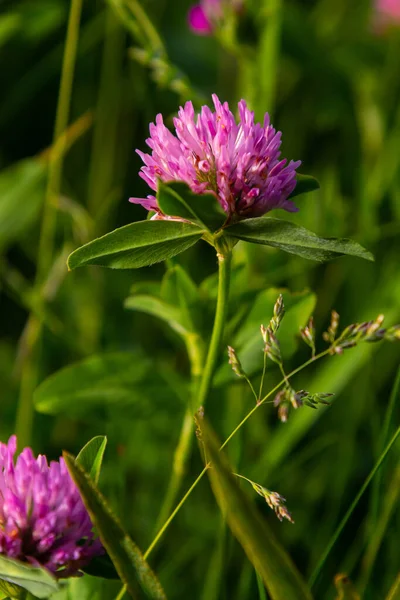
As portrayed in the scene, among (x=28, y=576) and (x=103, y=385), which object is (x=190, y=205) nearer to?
(x=28, y=576)

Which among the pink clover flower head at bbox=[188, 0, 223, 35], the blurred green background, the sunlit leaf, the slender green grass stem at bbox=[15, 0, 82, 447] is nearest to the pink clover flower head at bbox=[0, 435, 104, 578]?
the blurred green background

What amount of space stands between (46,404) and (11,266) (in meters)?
0.69

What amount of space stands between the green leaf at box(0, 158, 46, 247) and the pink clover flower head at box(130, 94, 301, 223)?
721 mm

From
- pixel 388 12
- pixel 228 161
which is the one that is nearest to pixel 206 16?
pixel 388 12

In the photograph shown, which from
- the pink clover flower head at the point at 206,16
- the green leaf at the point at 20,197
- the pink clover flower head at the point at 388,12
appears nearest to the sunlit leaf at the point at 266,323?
the green leaf at the point at 20,197

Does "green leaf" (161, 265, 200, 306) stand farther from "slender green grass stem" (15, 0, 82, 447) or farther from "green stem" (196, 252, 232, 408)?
"slender green grass stem" (15, 0, 82, 447)

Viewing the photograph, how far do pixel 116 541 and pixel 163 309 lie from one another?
0.36 m

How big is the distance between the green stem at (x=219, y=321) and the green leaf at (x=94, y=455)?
0.39 feet

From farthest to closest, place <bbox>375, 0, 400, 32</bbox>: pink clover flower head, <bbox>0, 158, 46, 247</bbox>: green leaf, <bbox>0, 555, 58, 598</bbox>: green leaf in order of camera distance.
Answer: <bbox>375, 0, 400, 32</bbox>: pink clover flower head → <bbox>0, 158, 46, 247</bbox>: green leaf → <bbox>0, 555, 58, 598</bbox>: green leaf

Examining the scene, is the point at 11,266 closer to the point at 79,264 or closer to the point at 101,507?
the point at 79,264

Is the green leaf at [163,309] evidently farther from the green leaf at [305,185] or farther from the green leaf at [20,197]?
the green leaf at [20,197]

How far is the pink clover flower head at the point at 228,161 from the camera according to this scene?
62 centimetres

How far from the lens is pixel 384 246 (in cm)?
143

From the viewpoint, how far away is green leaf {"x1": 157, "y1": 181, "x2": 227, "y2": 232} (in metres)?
0.59
